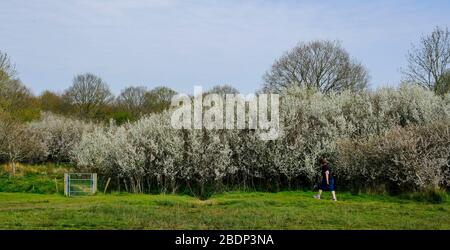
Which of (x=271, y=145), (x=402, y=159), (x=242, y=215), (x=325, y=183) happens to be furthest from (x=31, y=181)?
(x=402, y=159)

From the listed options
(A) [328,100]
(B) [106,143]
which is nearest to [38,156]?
(B) [106,143]

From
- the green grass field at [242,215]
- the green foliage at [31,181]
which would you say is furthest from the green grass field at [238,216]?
the green foliage at [31,181]

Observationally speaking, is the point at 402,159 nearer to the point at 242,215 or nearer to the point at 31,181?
the point at 242,215

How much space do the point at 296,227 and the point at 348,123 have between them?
17.9 metres

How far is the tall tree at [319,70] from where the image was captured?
5284 cm

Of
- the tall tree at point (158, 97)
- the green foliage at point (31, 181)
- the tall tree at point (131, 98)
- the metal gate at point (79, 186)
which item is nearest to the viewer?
the metal gate at point (79, 186)

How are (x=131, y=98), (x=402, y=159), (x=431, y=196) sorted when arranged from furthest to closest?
(x=131, y=98), (x=402, y=159), (x=431, y=196)

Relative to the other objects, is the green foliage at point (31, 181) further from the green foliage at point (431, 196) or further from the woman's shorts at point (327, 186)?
the green foliage at point (431, 196)

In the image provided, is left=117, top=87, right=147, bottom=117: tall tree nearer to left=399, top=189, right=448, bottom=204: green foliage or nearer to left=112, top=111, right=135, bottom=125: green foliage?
left=112, top=111, right=135, bottom=125: green foliage

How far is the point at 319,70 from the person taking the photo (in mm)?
53031

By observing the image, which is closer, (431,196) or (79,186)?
(431,196)

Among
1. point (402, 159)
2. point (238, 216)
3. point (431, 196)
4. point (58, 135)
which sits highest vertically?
point (58, 135)

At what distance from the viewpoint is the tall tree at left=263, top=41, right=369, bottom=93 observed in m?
52.8

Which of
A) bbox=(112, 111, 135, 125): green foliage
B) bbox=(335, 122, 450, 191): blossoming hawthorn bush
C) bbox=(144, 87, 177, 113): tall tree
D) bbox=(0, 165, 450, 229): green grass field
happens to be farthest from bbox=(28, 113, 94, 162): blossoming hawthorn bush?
bbox=(335, 122, 450, 191): blossoming hawthorn bush
